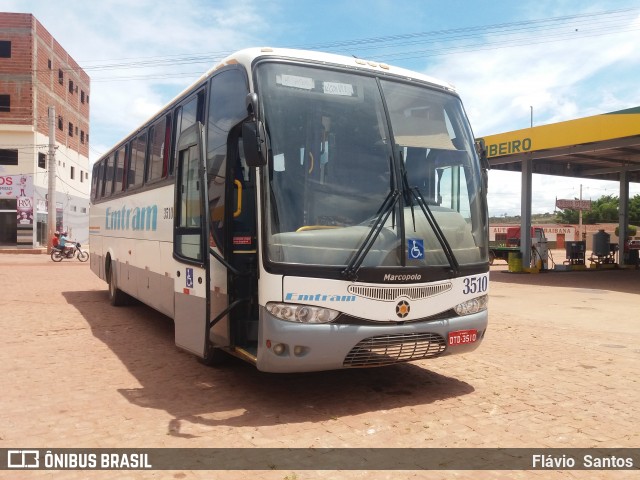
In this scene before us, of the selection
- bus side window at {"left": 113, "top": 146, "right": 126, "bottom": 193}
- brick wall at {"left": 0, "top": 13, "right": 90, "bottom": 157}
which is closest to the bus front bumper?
bus side window at {"left": 113, "top": 146, "right": 126, "bottom": 193}

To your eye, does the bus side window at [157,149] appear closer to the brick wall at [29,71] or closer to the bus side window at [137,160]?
the bus side window at [137,160]

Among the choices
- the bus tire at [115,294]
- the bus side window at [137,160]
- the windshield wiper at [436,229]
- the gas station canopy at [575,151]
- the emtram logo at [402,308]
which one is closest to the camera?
the emtram logo at [402,308]

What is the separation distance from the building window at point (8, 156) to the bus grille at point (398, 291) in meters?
37.9

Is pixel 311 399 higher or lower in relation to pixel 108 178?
lower

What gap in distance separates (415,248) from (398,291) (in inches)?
17.2

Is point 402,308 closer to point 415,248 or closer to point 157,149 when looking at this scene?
point 415,248

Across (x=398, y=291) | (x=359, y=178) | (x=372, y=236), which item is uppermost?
(x=359, y=178)

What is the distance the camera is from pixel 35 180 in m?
36.8

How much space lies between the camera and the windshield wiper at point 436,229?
5309 millimetres

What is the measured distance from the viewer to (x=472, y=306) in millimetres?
5664

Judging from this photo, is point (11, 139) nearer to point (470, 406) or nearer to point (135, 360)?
point (135, 360)

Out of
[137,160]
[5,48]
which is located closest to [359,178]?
[137,160]

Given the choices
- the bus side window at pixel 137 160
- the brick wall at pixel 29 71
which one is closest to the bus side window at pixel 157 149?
the bus side window at pixel 137 160

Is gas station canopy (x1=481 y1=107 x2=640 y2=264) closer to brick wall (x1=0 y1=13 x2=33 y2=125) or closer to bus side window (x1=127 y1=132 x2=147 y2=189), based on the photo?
bus side window (x1=127 y1=132 x2=147 y2=189)
